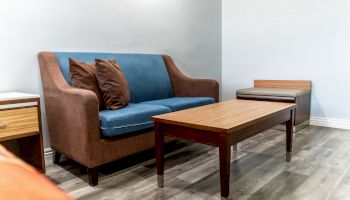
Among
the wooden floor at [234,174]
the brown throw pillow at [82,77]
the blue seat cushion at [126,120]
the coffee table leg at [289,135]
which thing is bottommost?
the wooden floor at [234,174]

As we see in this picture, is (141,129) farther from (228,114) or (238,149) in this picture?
(238,149)

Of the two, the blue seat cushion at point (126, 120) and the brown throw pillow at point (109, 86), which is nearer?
the blue seat cushion at point (126, 120)

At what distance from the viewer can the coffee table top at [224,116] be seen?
5.22 ft

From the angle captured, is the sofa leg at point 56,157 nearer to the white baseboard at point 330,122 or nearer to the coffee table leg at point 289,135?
the coffee table leg at point 289,135

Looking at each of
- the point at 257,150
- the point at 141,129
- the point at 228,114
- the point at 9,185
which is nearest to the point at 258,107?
the point at 228,114

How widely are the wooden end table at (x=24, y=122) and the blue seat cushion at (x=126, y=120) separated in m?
0.44

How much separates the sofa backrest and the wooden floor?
0.61m

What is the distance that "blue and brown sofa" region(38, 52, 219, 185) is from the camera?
6.11 ft

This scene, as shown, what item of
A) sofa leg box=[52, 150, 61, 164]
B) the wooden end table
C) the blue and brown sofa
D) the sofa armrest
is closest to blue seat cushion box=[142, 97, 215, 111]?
the blue and brown sofa

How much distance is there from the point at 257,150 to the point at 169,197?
1.21m

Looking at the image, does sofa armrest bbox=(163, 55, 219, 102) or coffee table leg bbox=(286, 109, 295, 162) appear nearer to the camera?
coffee table leg bbox=(286, 109, 295, 162)

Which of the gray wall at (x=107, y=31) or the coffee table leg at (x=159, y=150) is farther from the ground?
A: the gray wall at (x=107, y=31)

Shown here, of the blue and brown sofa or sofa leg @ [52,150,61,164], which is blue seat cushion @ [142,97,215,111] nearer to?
the blue and brown sofa

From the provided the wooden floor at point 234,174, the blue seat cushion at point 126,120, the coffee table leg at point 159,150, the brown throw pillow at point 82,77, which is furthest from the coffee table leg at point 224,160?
the brown throw pillow at point 82,77
